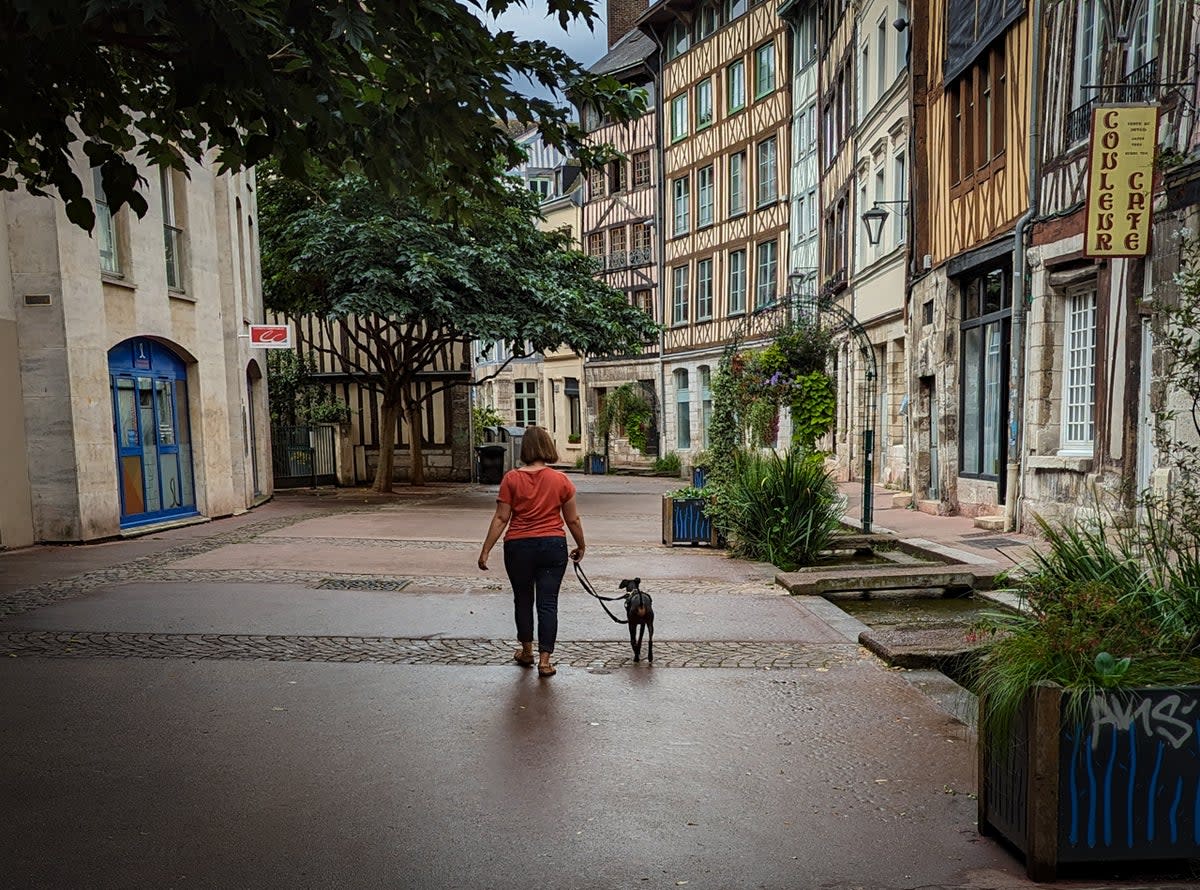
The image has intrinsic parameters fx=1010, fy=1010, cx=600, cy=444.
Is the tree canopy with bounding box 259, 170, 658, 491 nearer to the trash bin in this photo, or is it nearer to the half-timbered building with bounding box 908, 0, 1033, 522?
the trash bin

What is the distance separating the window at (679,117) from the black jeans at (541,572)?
29.4m

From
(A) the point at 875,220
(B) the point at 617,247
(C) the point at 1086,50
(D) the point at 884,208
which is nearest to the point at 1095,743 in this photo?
(C) the point at 1086,50

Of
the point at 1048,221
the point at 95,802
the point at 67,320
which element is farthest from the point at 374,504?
the point at 95,802

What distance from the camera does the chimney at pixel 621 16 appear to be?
1596 inches

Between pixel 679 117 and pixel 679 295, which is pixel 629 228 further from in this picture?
pixel 679 117

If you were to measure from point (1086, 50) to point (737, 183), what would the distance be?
20.5 meters

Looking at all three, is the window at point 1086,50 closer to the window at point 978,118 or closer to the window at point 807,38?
the window at point 978,118

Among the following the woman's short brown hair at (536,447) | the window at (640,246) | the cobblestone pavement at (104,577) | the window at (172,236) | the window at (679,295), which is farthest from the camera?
the window at (640,246)

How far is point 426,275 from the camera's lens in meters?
18.3

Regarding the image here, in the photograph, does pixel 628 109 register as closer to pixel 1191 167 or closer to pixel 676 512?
pixel 1191 167

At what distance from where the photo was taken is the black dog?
6301mm

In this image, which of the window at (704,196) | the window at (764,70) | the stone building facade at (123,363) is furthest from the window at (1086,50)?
the window at (704,196)

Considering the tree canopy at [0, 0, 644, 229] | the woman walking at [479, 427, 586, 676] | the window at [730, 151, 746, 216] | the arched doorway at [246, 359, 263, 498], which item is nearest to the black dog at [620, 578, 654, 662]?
the woman walking at [479, 427, 586, 676]

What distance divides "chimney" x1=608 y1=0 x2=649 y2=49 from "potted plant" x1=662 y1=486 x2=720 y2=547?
31969 millimetres
